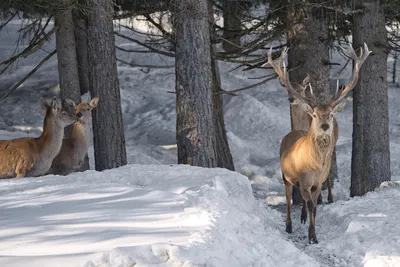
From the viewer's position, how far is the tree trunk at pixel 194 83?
1066cm

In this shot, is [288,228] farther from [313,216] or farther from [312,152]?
[312,152]

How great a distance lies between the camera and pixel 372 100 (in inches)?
469

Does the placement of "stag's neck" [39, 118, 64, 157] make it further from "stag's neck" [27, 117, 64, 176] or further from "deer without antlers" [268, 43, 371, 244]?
"deer without antlers" [268, 43, 371, 244]

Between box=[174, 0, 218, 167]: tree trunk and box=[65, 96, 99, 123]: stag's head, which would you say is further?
box=[65, 96, 99, 123]: stag's head

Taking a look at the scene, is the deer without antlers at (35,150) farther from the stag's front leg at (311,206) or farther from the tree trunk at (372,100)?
the tree trunk at (372,100)

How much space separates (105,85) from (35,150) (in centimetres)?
164

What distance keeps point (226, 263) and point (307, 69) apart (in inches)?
305

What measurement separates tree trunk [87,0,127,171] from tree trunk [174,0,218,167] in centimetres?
144

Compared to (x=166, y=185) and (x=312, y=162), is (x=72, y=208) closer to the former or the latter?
(x=166, y=185)

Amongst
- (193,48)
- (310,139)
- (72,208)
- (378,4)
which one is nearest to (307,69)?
(378,4)

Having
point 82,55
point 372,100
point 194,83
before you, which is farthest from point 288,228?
point 82,55

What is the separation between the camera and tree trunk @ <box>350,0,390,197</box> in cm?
1188

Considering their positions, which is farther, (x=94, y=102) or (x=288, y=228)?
(x=94, y=102)

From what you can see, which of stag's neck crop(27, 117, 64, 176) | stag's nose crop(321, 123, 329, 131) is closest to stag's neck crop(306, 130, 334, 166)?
stag's nose crop(321, 123, 329, 131)
